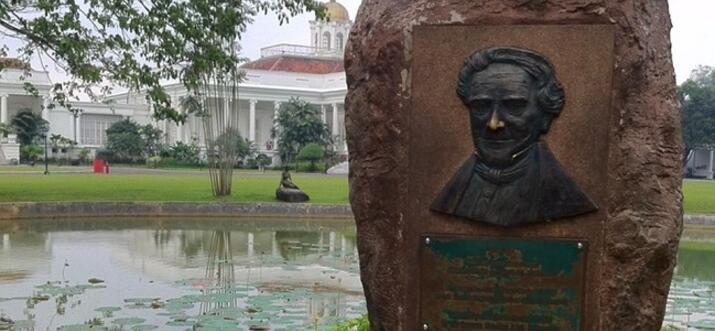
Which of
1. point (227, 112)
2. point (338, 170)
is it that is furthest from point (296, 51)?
point (227, 112)

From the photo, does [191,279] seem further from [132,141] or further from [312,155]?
[132,141]

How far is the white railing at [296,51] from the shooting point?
2719 inches

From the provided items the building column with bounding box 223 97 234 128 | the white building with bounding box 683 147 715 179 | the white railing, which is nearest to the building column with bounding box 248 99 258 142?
the white railing

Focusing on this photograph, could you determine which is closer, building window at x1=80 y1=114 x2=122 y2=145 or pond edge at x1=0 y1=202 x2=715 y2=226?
pond edge at x1=0 y1=202 x2=715 y2=226

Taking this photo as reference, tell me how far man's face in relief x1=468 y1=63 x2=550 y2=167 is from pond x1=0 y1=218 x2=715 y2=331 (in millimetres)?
3050

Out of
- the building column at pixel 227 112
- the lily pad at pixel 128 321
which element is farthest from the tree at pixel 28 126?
the lily pad at pixel 128 321

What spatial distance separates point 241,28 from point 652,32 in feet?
31.2

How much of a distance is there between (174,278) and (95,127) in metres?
60.2

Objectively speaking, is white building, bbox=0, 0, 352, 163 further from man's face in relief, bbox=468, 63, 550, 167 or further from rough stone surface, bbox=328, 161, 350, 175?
man's face in relief, bbox=468, 63, 550, 167

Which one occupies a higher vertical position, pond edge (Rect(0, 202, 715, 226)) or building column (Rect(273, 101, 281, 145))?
building column (Rect(273, 101, 281, 145))

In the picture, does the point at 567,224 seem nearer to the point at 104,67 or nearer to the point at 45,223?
the point at 104,67

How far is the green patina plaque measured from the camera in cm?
332

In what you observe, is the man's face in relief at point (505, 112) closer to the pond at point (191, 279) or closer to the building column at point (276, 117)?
the pond at point (191, 279)

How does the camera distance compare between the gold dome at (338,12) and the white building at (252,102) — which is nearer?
the white building at (252,102)
